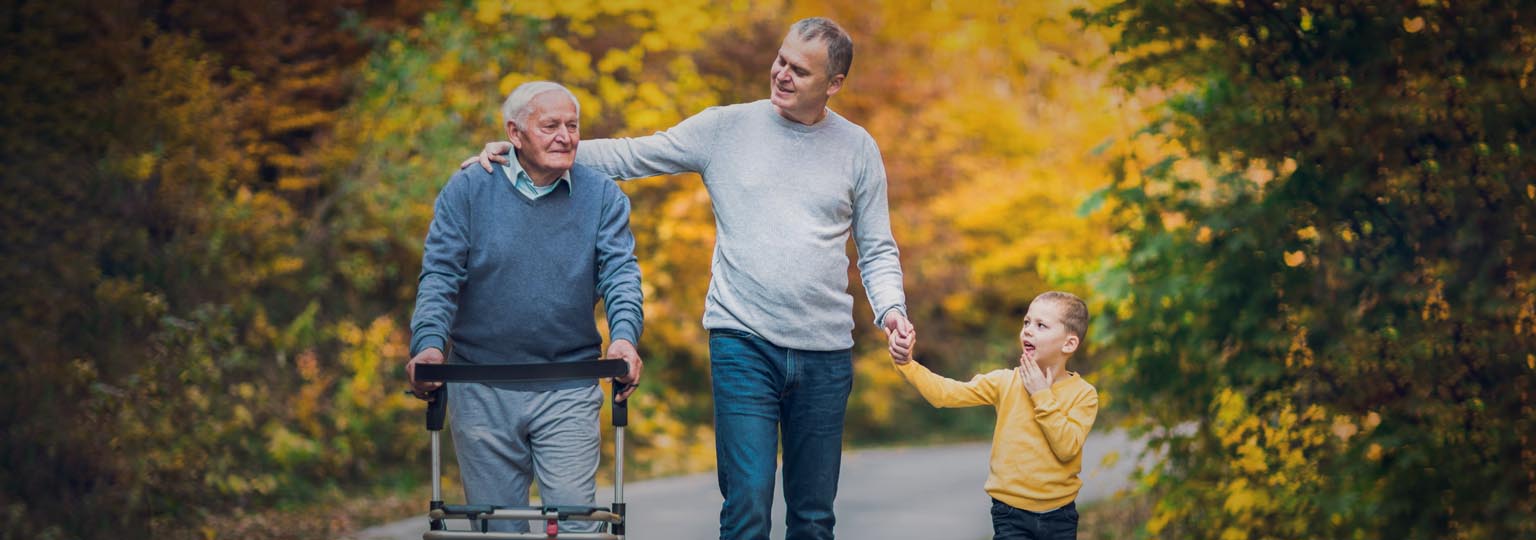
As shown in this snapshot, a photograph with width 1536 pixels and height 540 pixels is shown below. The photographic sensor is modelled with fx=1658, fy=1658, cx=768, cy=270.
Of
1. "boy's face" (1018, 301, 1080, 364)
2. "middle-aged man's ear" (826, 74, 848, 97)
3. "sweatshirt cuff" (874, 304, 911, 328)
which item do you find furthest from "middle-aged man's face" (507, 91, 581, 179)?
"boy's face" (1018, 301, 1080, 364)

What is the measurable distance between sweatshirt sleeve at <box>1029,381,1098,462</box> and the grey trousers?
1166 millimetres

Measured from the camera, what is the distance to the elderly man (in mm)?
4383

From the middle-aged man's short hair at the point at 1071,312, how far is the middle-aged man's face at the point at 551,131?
1301 mm

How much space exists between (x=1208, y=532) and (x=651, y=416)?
6.32 metres

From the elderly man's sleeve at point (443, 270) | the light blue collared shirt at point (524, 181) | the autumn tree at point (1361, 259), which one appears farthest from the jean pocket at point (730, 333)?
the autumn tree at point (1361, 259)

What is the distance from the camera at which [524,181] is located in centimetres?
434

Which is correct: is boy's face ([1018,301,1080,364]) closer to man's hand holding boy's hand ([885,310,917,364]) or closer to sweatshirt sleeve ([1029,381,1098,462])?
sweatshirt sleeve ([1029,381,1098,462])

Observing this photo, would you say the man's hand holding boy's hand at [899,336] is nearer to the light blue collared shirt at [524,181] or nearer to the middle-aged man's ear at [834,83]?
the middle-aged man's ear at [834,83]

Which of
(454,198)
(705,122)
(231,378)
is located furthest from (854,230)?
(231,378)

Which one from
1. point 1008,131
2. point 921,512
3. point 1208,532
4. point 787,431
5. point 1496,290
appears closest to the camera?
point 787,431

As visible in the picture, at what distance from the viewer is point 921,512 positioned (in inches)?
367

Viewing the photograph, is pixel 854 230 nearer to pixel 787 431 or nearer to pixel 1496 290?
pixel 787 431

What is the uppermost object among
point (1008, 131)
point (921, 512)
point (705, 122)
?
point (1008, 131)

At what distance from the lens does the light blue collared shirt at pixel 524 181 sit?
433cm
